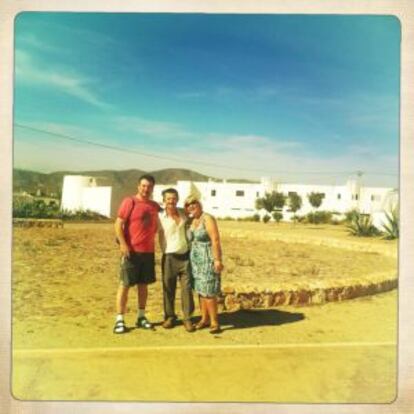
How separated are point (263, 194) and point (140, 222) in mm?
667

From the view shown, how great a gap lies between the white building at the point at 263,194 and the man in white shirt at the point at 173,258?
0.19ft

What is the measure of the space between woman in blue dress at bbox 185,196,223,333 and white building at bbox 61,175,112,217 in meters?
0.43

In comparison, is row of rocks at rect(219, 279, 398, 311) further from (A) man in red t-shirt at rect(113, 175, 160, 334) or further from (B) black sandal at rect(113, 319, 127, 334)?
(B) black sandal at rect(113, 319, 127, 334)

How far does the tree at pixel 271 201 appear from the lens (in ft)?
9.54

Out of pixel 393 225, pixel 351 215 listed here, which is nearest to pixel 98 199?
pixel 351 215

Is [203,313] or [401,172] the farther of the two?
[203,313]

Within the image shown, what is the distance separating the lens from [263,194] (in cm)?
291

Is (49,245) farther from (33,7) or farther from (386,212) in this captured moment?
(386,212)

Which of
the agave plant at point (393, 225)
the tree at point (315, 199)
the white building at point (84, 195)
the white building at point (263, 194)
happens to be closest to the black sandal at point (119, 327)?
the white building at point (84, 195)

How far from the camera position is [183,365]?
9.39ft

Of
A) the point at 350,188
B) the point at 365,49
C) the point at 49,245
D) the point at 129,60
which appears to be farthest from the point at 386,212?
the point at 49,245

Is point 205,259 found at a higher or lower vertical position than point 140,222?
lower

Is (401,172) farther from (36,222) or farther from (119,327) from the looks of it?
(36,222)

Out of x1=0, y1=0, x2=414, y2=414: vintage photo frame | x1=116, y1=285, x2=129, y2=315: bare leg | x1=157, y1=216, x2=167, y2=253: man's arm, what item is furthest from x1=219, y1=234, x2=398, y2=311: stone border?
x1=116, y1=285, x2=129, y2=315: bare leg
